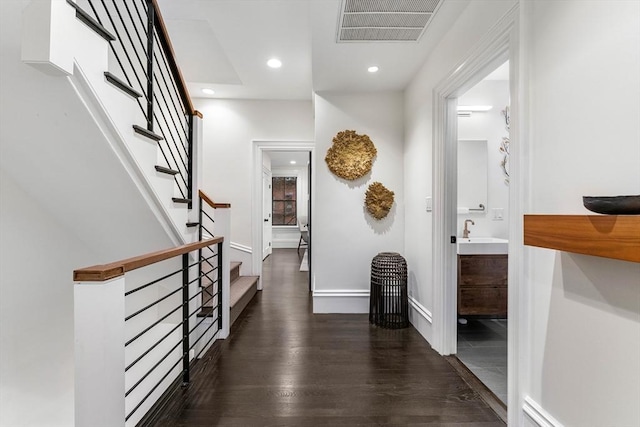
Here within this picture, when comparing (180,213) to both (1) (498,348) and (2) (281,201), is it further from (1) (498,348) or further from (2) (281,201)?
(2) (281,201)

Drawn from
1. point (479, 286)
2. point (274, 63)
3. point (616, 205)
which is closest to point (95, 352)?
point (616, 205)

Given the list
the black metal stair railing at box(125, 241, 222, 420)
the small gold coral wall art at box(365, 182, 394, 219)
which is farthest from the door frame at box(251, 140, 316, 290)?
the black metal stair railing at box(125, 241, 222, 420)

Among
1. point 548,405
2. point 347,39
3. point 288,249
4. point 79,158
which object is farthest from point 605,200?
point 288,249

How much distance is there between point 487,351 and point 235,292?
2.49 meters

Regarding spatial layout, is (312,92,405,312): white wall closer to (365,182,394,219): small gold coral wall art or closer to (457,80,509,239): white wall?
(365,182,394,219): small gold coral wall art

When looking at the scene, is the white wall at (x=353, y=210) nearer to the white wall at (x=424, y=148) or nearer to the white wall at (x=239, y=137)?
the white wall at (x=424, y=148)

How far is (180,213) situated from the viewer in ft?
6.73

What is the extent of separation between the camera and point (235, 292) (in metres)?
3.25

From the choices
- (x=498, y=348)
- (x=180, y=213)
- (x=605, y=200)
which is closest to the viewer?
(x=605, y=200)

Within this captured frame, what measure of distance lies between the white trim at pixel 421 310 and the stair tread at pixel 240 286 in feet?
5.84

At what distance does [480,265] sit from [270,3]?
9.29ft

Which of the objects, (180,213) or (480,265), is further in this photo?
(480,265)

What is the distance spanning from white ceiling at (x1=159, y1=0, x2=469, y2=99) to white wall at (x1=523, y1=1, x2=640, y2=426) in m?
0.97

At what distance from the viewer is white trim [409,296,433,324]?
2449 millimetres
